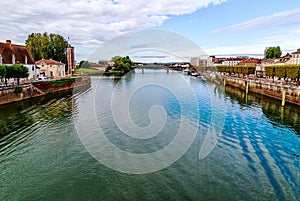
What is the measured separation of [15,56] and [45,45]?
22535 mm

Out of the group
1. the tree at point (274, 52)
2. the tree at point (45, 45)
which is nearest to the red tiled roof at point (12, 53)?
the tree at point (45, 45)

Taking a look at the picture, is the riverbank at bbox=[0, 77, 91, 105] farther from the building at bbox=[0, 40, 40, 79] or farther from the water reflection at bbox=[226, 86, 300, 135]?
the water reflection at bbox=[226, 86, 300, 135]

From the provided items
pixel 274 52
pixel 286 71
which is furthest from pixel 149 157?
pixel 274 52

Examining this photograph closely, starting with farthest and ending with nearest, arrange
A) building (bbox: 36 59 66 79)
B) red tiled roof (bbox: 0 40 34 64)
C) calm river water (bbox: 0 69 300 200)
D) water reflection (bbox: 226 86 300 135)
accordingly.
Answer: building (bbox: 36 59 66 79) → red tiled roof (bbox: 0 40 34 64) → water reflection (bbox: 226 86 300 135) → calm river water (bbox: 0 69 300 200)

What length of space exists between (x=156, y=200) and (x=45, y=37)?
68775 mm

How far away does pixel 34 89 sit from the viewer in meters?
37.8

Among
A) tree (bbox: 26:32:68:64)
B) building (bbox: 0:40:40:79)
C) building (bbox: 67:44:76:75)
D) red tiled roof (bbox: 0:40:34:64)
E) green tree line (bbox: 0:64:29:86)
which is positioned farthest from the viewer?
building (bbox: 67:44:76:75)

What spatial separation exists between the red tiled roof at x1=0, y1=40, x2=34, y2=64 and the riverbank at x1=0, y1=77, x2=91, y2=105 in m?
8.26

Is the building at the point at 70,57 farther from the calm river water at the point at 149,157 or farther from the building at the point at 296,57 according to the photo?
the building at the point at 296,57

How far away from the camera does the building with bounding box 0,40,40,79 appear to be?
41906mm

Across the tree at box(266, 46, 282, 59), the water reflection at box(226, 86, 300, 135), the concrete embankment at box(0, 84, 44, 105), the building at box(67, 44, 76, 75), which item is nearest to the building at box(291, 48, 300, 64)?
the tree at box(266, 46, 282, 59)

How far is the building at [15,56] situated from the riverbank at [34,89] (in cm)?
680

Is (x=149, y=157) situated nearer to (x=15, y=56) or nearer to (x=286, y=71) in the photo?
(x=286, y=71)

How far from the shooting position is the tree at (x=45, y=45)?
66000 millimetres
